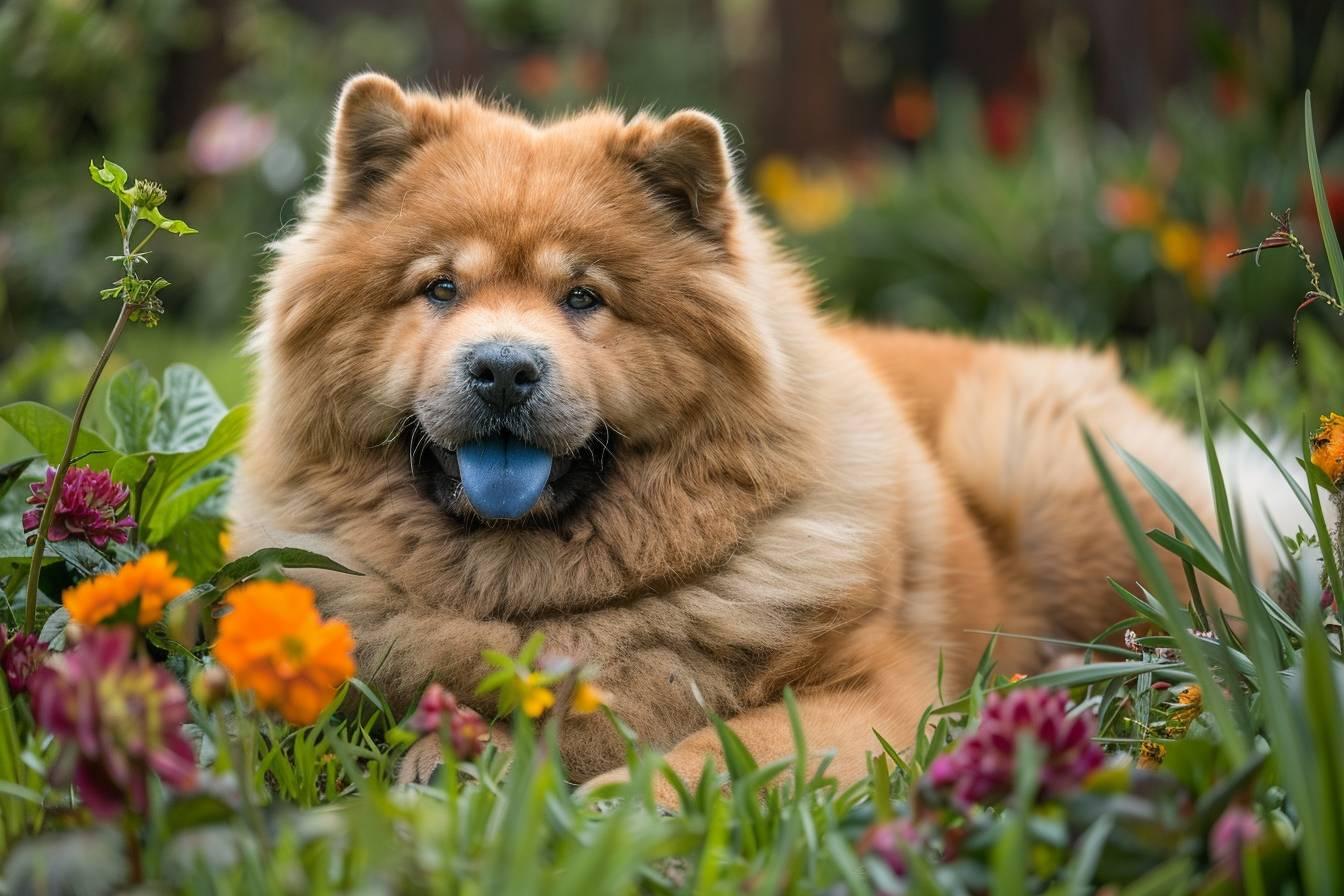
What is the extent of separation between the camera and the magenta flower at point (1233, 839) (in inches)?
60.5

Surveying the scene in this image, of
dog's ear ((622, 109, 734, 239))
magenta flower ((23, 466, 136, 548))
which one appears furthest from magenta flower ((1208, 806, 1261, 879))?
magenta flower ((23, 466, 136, 548))

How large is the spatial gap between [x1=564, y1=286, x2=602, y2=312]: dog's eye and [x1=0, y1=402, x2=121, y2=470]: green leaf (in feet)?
3.25

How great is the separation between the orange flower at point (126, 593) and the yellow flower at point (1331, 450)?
73.8 inches

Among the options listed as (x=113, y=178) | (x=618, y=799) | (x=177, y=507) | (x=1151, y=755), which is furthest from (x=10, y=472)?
(x=1151, y=755)

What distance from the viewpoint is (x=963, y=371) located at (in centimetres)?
388

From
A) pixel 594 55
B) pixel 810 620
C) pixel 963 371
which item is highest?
pixel 594 55

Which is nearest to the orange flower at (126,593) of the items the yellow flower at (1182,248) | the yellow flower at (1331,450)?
the yellow flower at (1331,450)

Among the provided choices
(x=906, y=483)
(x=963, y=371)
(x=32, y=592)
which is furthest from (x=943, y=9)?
(x=32, y=592)

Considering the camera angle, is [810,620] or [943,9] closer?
[810,620]

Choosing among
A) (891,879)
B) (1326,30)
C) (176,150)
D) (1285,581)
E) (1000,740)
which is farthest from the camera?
(176,150)

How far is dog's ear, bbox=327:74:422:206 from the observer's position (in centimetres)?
279

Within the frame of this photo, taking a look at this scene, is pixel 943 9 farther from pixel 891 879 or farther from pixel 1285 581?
pixel 891 879

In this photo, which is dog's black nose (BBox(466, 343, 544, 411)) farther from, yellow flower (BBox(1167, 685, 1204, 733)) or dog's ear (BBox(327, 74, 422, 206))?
yellow flower (BBox(1167, 685, 1204, 733))

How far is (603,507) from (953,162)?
5659 millimetres
